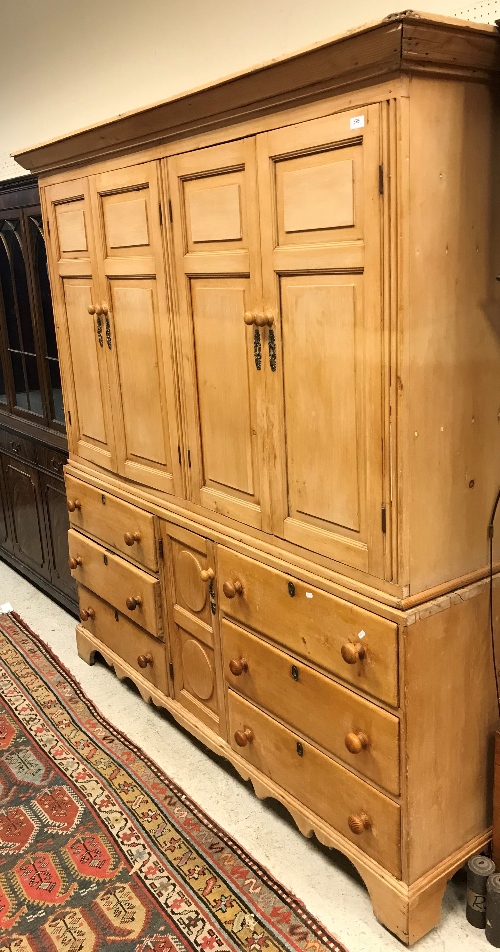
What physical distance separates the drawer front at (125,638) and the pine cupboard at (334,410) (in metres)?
0.20

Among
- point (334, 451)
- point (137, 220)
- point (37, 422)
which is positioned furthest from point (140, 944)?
point (37, 422)

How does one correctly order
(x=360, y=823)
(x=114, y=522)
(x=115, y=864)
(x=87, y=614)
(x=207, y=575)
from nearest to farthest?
(x=360, y=823)
(x=115, y=864)
(x=207, y=575)
(x=114, y=522)
(x=87, y=614)

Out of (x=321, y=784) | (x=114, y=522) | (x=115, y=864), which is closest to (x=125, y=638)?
(x=114, y=522)

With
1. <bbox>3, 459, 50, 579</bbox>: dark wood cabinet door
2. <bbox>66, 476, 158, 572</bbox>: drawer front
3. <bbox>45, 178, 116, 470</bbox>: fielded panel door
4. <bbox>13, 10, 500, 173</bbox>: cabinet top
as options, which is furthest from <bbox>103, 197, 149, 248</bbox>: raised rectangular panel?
<bbox>3, 459, 50, 579</bbox>: dark wood cabinet door

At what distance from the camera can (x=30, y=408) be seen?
11.4ft

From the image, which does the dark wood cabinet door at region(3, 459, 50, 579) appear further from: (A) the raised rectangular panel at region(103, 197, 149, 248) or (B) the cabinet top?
(B) the cabinet top

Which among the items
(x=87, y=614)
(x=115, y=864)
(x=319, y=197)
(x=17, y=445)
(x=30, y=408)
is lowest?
(x=115, y=864)

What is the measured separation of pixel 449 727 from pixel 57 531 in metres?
2.14

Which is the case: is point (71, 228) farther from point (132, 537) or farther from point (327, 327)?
point (327, 327)

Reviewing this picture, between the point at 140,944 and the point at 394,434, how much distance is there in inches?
49.9

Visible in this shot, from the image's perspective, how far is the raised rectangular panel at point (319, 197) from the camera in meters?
1.47

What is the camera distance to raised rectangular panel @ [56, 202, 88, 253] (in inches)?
96.9

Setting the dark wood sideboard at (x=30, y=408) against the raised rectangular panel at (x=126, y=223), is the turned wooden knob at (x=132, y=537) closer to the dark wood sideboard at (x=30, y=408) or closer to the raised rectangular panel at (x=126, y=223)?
the dark wood sideboard at (x=30, y=408)

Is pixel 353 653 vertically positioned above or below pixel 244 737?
above
